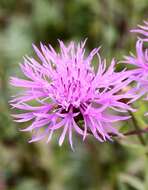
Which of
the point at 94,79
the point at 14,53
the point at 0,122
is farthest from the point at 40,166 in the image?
the point at 94,79

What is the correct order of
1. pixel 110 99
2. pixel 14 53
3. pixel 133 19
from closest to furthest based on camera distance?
pixel 110 99 → pixel 133 19 → pixel 14 53

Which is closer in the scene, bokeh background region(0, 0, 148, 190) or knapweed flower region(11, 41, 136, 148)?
knapweed flower region(11, 41, 136, 148)

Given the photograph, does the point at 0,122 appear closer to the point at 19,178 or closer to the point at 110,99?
the point at 19,178

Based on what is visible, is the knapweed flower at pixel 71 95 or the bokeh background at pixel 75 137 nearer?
the knapweed flower at pixel 71 95
